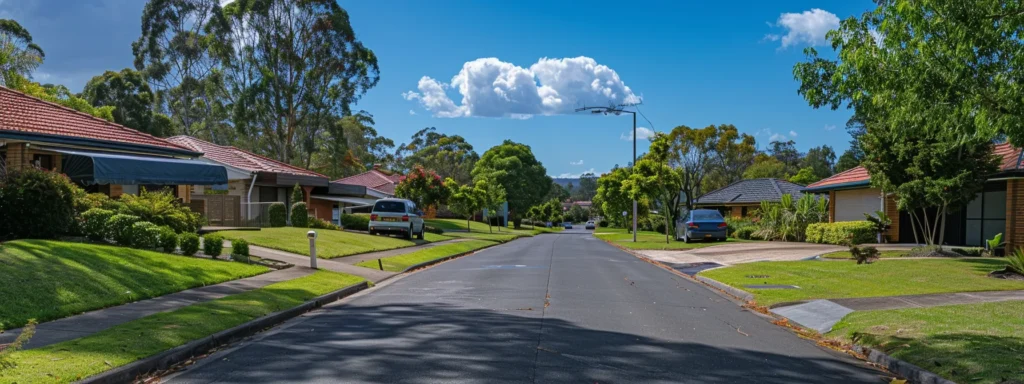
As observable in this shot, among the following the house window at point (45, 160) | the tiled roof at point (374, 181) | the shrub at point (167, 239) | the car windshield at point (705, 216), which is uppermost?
the tiled roof at point (374, 181)

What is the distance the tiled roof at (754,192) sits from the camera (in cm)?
4848

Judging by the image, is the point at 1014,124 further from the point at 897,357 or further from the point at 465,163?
the point at 465,163

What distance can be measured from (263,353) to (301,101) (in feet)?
150

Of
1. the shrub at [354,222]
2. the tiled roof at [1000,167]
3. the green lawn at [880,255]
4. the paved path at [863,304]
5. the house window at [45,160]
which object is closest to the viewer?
the paved path at [863,304]

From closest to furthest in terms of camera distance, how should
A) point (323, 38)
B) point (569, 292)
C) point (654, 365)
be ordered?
point (654, 365), point (569, 292), point (323, 38)

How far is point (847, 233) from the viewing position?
28.4 metres

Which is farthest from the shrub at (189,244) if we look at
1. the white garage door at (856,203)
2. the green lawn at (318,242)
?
the white garage door at (856,203)

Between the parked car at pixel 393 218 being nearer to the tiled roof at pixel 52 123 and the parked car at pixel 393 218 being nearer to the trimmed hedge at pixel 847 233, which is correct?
the tiled roof at pixel 52 123

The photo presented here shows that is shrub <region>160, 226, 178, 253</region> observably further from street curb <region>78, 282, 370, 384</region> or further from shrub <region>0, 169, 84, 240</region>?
street curb <region>78, 282, 370, 384</region>

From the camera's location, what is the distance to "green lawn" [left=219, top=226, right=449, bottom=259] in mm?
22297

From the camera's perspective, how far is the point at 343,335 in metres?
9.05

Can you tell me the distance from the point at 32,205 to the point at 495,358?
39.3 feet

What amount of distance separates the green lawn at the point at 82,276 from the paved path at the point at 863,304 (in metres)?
10.3

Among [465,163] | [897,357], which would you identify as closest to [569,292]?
[897,357]
